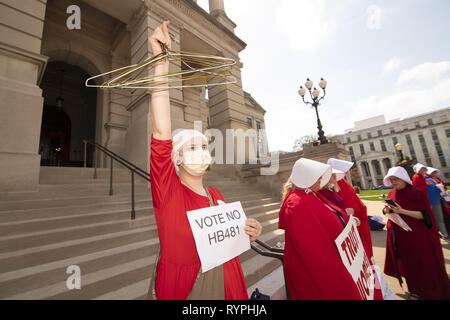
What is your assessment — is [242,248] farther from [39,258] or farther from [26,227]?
[26,227]

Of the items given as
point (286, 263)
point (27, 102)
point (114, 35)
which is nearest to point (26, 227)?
point (27, 102)

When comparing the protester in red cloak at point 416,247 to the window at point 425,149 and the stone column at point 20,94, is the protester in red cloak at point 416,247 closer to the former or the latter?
the stone column at point 20,94

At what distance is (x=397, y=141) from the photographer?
61469 millimetres

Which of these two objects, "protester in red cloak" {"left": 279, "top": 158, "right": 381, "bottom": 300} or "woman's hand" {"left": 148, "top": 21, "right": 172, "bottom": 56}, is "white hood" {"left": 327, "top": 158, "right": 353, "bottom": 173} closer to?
"protester in red cloak" {"left": 279, "top": 158, "right": 381, "bottom": 300}

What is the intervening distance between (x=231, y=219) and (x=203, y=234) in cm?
27

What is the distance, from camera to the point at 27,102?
3.98m

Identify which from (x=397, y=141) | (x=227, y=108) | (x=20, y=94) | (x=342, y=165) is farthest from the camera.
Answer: (x=397, y=141)

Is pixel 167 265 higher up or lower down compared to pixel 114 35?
lower down

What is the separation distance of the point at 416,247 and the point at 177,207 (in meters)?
3.93

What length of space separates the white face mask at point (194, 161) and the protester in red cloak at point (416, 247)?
3.31 m

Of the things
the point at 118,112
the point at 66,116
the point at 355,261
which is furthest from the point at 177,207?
the point at 66,116

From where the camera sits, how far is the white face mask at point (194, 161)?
1421mm

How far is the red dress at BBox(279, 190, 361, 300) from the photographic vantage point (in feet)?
5.05

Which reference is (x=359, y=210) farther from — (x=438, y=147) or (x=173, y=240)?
(x=438, y=147)
